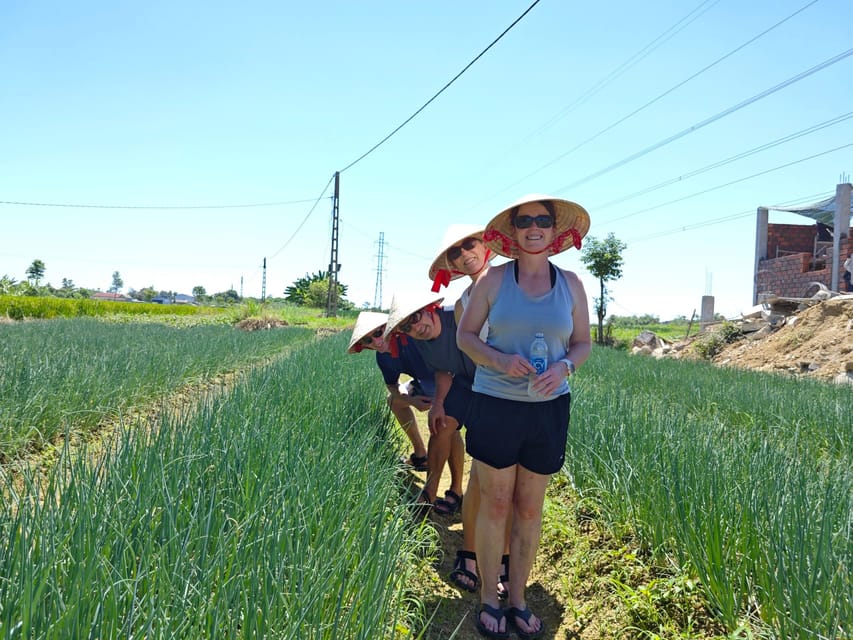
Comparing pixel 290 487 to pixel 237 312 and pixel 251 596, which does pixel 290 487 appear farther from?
pixel 237 312

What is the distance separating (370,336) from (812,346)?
10181 millimetres

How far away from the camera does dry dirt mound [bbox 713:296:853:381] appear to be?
9.55m

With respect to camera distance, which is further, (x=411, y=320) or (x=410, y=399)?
(x=410, y=399)

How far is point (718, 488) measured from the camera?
2.03 meters

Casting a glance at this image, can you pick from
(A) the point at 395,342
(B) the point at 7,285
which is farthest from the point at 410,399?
(B) the point at 7,285

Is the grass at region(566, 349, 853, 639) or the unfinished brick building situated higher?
the unfinished brick building

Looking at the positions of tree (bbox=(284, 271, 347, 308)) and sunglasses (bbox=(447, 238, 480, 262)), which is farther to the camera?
tree (bbox=(284, 271, 347, 308))

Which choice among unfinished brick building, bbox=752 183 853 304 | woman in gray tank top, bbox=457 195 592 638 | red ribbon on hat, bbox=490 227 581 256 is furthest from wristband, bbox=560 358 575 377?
unfinished brick building, bbox=752 183 853 304

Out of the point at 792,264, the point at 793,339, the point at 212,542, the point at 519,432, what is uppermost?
the point at 792,264

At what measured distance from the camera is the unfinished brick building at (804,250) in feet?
44.3

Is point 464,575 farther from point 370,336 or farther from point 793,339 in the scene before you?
point 793,339

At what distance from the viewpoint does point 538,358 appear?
1.81 metres

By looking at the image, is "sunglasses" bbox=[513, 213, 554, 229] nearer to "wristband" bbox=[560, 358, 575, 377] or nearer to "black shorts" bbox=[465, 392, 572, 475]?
"wristband" bbox=[560, 358, 575, 377]

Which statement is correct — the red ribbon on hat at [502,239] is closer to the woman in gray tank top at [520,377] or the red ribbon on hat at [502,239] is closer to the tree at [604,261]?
the woman in gray tank top at [520,377]
